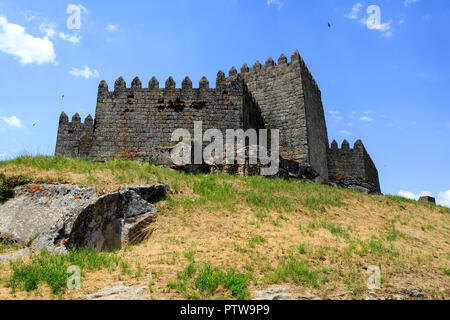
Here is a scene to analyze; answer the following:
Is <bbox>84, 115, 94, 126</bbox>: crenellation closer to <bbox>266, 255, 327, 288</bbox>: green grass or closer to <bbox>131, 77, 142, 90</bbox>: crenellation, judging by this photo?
<bbox>131, 77, 142, 90</bbox>: crenellation

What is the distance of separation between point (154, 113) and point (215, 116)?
3041 mm

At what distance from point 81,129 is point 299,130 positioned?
12.3 m

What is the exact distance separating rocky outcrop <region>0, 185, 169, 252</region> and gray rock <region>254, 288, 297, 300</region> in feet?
13.9

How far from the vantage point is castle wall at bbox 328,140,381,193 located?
2544 cm

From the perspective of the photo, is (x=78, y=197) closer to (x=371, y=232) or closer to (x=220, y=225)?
(x=220, y=225)

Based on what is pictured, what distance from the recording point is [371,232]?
1009 centimetres

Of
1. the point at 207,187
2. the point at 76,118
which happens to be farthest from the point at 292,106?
the point at 76,118

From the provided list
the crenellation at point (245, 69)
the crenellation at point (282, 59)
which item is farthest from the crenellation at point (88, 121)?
the crenellation at point (282, 59)

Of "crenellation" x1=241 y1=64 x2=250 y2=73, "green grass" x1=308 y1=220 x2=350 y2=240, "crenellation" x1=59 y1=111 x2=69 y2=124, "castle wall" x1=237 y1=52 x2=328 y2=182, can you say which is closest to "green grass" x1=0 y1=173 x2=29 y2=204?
"green grass" x1=308 y1=220 x2=350 y2=240

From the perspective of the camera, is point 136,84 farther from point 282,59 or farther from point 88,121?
point 282,59

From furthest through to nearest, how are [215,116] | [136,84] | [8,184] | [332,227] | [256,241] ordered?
1. [136,84]
2. [215,116]
3. [8,184]
4. [332,227]
5. [256,241]

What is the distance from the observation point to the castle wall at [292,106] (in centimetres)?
2192

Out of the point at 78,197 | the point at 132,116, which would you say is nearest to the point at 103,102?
the point at 132,116

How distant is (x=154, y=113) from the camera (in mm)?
18797
